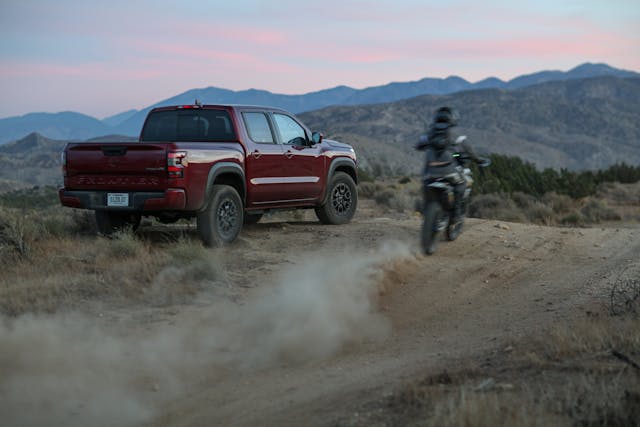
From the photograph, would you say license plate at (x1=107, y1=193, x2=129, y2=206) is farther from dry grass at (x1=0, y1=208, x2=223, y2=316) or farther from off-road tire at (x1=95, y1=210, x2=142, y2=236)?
off-road tire at (x1=95, y1=210, x2=142, y2=236)

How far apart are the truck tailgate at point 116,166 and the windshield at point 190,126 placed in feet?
4.68

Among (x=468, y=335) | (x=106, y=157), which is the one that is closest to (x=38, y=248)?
(x=106, y=157)

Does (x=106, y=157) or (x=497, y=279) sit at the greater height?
(x=106, y=157)

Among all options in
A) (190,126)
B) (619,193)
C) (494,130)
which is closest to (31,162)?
(494,130)

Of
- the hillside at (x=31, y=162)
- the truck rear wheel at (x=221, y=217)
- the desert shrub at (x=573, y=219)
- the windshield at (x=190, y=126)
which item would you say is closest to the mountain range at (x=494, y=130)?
the hillside at (x=31, y=162)

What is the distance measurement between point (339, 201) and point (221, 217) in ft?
11.0

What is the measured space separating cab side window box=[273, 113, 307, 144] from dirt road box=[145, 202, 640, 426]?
4.93ft

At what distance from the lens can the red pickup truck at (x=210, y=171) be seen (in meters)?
9.37

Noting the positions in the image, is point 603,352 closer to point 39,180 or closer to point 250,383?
point 250,383

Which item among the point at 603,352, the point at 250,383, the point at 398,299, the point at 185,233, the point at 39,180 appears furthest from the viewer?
the point at 39,180

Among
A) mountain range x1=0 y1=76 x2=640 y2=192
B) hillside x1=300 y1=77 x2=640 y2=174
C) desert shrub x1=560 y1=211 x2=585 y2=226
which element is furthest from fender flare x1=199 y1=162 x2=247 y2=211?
hillside x1=300 y1=77 x2=640 y2=174

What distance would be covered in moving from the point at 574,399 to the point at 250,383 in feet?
8.34

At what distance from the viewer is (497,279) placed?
9.23 metres

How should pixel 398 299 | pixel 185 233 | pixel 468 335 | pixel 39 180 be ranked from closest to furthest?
pixel 468 335, pixel 398 299, pixel 185 233, pixel 39 180
